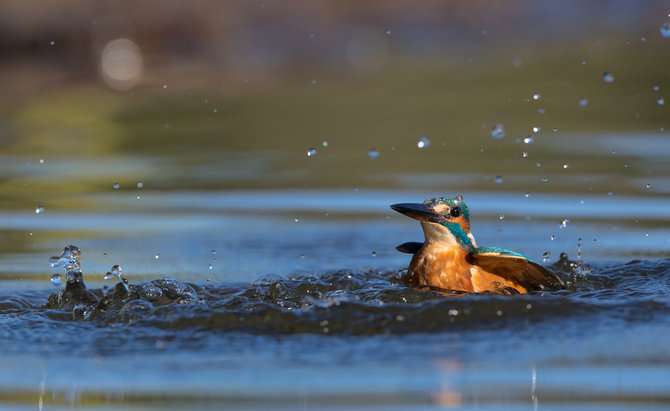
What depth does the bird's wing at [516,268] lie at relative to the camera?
5547mm

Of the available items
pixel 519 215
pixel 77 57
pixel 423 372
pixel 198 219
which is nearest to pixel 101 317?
pixel 423 372

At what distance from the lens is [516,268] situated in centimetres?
575

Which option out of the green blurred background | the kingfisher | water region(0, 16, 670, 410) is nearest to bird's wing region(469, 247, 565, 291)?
the kingfisher

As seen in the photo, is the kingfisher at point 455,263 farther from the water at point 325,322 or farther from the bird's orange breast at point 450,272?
the water at point 325,322

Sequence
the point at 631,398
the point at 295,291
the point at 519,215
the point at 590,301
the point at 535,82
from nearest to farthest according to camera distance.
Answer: the point at 631,398 < the point at 590,301 < the point at 295,291 < the point at 519,215 < the point at 535,82

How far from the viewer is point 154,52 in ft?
58.1

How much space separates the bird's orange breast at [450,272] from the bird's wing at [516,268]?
52 millimetres

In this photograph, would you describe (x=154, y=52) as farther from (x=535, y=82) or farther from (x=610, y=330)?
(x=610, y=330)

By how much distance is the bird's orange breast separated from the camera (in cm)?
570

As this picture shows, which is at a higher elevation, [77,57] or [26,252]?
[77,57]

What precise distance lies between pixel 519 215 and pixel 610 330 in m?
3.23

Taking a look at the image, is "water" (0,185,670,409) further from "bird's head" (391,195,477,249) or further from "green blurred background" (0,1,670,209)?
"green blurred background" (0,1,670,209)

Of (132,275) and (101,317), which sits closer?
(101,317)

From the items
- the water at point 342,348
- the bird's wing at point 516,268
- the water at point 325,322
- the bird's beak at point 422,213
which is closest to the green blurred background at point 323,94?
the water at point 325,322
